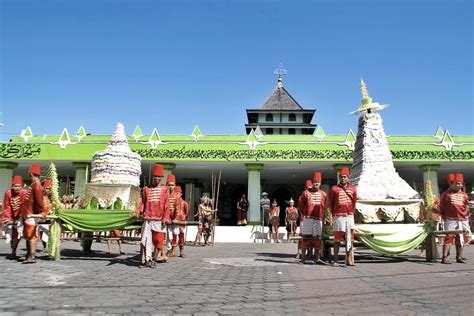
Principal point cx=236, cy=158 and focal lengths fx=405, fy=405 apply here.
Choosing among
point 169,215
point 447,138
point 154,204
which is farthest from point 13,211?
point 447,138

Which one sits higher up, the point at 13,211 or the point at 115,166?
the point at 115,166

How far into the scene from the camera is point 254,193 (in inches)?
812

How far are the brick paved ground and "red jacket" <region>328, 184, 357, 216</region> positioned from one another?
1.07m

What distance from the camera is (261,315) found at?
3605mm

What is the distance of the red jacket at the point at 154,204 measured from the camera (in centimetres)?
745

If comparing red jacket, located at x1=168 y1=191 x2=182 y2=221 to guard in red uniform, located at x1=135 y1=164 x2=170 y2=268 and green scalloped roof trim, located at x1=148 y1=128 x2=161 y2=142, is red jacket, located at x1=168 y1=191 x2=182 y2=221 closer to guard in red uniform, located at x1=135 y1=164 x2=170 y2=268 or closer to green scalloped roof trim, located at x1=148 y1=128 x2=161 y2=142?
guard in red uniform, located at x1=135 y1=164 x2=170 y2=268

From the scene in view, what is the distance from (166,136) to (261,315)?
18.2 m

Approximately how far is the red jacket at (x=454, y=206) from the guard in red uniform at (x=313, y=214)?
2.67 m

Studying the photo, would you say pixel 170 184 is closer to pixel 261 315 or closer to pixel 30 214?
pixel 30 214

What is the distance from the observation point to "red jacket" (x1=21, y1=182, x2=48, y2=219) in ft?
25.0

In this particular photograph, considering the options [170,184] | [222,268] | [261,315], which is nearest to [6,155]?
[170,184]

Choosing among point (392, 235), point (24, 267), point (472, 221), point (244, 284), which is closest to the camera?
point (244, 284)

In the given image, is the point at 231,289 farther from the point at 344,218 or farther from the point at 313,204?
the point at 313,204

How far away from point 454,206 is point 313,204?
3.07 metres
